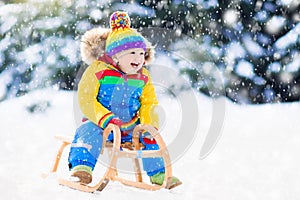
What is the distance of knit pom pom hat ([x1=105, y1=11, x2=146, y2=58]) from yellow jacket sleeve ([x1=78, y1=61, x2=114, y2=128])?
0.14 meters

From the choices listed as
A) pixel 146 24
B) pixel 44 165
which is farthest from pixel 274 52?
pixel 44 165

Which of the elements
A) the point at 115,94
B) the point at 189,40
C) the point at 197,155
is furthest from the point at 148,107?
the point at 189,40

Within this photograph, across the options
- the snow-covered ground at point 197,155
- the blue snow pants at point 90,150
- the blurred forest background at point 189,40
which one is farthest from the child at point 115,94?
the blurred forest background at point 189,40

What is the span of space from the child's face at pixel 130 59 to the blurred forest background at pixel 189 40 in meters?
2.08

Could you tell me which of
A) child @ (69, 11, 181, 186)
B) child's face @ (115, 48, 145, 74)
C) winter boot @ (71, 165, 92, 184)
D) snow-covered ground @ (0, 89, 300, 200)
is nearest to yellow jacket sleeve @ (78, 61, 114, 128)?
child @ (69, 11, 181, 186)

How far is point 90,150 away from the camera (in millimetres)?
2873

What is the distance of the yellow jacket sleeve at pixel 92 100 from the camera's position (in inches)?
113

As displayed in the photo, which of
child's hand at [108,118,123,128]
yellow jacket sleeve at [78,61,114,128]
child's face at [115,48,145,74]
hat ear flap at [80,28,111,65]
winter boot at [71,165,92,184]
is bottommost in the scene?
winter boot at [71,165,92,184]

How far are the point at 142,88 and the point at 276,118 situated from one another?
7.18 ft

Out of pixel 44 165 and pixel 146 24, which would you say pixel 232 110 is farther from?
pixel 44 165

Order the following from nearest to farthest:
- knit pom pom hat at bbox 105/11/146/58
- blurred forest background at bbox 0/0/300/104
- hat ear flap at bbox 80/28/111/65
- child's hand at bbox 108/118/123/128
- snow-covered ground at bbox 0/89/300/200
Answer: snow-covered ground at bbox 0/89/300/200
child's hand at bbox 108/118/123/128
knit pom pom hat at bbox 105/11/146/58
hat ear flap at bbox 80/28/111/65
blurred forest background at bbox 0/0/300/104

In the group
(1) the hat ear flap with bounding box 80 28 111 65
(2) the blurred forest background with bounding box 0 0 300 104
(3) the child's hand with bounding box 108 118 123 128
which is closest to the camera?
(3) the child's hand with bounding box 108 118 123 128

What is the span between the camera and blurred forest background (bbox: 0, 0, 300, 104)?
5.07 m

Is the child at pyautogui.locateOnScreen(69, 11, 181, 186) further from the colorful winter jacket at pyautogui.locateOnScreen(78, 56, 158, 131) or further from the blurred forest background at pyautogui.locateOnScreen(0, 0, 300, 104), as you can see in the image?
the blurred forest background at pyautogui.locateOnScreen(0, 0, 300, 104)
